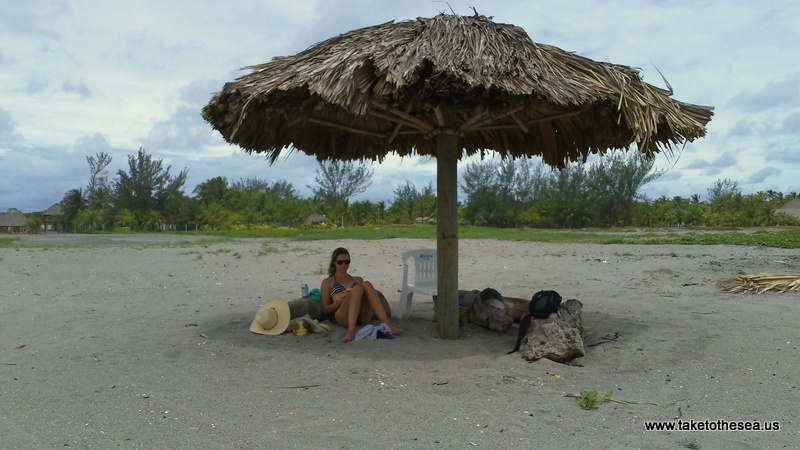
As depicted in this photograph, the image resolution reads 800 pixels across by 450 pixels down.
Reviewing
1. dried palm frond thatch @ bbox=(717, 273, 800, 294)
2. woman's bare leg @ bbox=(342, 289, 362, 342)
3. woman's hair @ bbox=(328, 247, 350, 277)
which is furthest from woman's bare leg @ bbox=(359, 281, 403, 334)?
dried palm frond thatch @ bbox=(717, 273, 800, 294)

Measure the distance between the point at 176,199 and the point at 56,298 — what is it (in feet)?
141

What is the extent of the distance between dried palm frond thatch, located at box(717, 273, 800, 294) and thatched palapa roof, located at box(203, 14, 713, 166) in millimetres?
3496

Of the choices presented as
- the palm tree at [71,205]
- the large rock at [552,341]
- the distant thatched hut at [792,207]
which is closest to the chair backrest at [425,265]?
the large rock at [552,341]

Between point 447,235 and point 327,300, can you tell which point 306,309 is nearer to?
point 327,300

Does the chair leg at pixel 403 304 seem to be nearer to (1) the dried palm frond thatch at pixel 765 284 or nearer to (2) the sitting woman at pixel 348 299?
(2) the sitting woman at pixel 348 299

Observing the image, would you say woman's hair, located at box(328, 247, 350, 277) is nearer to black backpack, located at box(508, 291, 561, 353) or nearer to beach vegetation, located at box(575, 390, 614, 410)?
black backpack, located at box(508, 291, 561, 353)

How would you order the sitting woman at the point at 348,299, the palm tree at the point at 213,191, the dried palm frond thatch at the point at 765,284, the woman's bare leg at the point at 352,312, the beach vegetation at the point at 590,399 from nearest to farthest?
the beach vegetation at the point at 590,399, the woman's bare leg at the point at 352,312, the sitting woman at the point at 348,299, the dried palm frond thatch at the point at 765,284, the palm tree at the point at 213,191

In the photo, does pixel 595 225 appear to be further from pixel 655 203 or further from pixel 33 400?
pixel 33 400

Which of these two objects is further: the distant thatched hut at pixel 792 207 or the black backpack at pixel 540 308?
the distant thatched hut at pixel 792 207

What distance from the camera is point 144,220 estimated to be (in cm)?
4647

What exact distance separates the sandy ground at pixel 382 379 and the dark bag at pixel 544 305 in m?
0.45

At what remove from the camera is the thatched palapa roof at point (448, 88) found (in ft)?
14.0

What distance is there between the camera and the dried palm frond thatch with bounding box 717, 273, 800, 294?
25.0ft

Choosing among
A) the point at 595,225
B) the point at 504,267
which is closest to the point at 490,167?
the point at 595,225
